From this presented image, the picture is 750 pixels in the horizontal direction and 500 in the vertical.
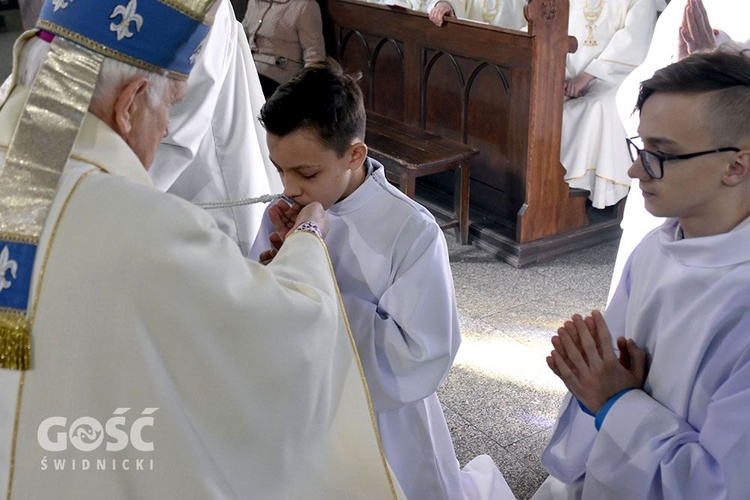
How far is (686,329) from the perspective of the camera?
1.69 meters

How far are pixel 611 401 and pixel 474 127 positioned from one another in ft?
11.0

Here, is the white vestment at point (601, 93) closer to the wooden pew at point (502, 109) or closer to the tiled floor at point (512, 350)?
the wooden pew at point (502, 109)

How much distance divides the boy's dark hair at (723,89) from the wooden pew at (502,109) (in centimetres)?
272

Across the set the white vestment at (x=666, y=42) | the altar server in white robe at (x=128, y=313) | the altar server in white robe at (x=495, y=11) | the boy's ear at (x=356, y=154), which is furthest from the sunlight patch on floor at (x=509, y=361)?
the altar server in white robe at (x=495, y=11)

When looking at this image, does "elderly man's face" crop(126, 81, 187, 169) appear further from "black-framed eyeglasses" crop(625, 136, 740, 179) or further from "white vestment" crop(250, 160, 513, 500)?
"black-framed eyeglasses" crop(625, 136, 740, 179)

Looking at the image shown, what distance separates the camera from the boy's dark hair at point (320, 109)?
75.8 inches

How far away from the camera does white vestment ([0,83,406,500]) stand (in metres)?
1.29

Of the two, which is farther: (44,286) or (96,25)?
(96,25)

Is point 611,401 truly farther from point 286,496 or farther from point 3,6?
point 3,6

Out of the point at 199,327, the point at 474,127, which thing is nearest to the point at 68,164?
the point at 199,327

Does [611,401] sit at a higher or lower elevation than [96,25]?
lower

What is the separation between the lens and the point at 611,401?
1.77 metres

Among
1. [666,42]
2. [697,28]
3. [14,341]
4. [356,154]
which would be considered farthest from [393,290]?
[666,42]

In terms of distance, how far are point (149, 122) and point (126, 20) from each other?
0.18 meters
